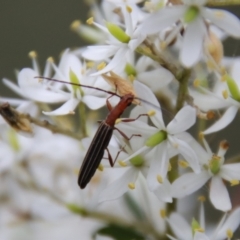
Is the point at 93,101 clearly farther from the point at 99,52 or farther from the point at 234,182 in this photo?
the point at 234,182

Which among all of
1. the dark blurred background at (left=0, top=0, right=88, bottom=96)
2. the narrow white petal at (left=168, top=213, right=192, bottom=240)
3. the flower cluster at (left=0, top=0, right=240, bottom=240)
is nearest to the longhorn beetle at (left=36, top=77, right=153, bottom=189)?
the flower cluster at (left=0, top=0, right=240, bottom=240)


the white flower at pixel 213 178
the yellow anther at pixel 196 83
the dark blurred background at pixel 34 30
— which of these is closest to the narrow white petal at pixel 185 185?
the white flower at pixel 213 178

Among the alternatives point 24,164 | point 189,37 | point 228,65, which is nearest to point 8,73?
point 24,164

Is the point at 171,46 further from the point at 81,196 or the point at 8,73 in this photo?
the point at 8,73

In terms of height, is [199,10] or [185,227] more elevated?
[199,10]

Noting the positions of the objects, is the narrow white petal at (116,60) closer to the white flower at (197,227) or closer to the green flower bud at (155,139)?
the green flower bud at (155,139)

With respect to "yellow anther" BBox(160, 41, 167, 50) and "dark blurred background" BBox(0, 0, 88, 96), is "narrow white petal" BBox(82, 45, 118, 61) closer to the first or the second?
"yellow anther" BBox(160, 41, 167, 50)
